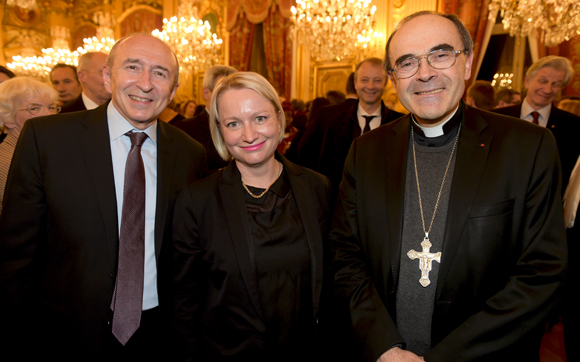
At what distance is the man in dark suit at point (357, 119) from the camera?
140 inches

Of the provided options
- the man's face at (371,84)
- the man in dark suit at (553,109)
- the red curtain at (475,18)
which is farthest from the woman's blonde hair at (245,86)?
the red curtain at (475,18)

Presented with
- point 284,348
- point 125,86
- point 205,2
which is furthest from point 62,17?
point 284,348

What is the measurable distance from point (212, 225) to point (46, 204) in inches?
31.0

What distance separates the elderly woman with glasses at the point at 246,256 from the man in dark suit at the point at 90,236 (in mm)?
197

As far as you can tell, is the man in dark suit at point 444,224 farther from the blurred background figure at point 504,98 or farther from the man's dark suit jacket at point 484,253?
the blurred background figure at point 504,98

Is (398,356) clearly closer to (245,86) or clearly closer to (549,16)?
(245,86)

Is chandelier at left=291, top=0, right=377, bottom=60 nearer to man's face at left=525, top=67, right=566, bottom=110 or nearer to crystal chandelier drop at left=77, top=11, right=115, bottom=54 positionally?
man's face at left=525, top=67, right=566, bottom=110

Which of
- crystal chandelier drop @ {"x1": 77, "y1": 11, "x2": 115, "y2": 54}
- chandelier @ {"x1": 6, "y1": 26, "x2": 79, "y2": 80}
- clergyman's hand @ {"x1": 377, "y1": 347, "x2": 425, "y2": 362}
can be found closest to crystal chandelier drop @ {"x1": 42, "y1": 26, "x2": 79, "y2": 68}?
chandelier @ {"x1": 6, "y1": 26, "x2": 79, "y2": 80}

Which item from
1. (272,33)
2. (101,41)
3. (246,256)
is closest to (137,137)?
(246,256)

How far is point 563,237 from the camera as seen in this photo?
1380mm

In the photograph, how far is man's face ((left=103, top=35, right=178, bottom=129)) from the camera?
1.84 metres

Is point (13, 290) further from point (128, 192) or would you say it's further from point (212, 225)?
point (212, 225)

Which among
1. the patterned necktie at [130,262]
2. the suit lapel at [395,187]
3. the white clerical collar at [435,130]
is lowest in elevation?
the patterned necktie at [130,262]

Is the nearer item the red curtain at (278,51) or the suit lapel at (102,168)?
the suit lapel at (102,168)
